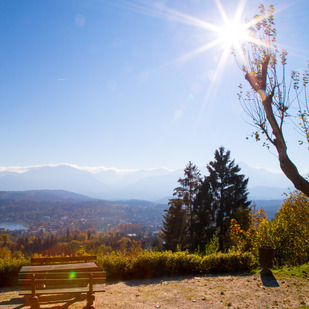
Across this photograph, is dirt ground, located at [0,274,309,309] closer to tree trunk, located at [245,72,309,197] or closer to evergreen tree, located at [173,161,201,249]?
tree trunk, located at [245,72,309,197]

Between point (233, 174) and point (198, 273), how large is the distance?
20509 millimetres

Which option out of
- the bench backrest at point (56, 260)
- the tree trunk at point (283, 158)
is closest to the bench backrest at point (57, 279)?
the bench backrest at point (56, 260)

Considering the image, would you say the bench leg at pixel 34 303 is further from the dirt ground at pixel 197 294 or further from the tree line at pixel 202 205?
the tree line at pixel 202 205

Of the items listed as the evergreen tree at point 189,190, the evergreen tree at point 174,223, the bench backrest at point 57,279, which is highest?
the evergreen tree at point 189,190

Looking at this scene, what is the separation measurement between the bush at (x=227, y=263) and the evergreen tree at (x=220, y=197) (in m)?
16.9

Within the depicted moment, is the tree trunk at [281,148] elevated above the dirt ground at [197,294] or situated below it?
above

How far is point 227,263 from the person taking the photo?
856 centimetres

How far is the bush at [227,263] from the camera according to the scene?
335 inches

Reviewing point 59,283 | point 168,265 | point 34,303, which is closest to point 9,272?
point 34,303

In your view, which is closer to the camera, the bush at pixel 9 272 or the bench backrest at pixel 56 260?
the bench backrest at pixel 56 260

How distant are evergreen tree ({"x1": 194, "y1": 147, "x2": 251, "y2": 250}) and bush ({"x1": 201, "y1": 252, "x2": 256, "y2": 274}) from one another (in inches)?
665

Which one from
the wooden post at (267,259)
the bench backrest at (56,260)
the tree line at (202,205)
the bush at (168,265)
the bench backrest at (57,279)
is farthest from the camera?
the tree line at (202,205)

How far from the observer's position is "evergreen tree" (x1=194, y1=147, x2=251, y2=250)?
25.8 meters

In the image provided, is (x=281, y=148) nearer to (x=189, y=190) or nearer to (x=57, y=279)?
(x=57, y=279)
